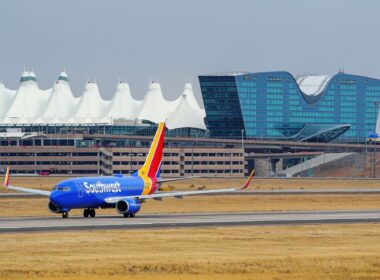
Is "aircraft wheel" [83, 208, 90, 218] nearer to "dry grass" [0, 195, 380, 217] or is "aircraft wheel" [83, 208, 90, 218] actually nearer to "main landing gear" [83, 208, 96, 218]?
"main landing gear" [83, 208, 96, 218]

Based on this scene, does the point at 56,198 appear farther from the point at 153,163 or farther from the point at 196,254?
the point at 196,254

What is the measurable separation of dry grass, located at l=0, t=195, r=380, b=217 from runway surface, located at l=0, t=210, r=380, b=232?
779 cm

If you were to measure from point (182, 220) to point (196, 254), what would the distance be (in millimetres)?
22513

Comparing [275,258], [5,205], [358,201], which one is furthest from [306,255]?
[358,201]

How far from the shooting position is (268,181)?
166875 mm

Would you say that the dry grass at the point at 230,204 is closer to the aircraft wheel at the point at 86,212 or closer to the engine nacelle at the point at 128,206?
the aircraft wheel at the point at 86,212

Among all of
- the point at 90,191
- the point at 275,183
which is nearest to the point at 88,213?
the point at 90,191

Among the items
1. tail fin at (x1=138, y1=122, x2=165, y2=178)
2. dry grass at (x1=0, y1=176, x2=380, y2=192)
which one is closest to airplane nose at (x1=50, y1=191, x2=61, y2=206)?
tail fin at (x1=138, y1=122, x2=165, y2=178)

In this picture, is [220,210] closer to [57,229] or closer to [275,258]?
[57,229]

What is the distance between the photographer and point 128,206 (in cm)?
7175

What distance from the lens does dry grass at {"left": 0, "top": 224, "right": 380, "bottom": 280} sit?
39375 mm

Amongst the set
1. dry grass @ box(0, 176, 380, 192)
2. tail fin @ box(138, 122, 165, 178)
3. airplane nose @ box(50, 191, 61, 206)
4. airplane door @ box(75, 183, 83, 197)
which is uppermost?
tail fin @ box(138, 122, 165, 178)

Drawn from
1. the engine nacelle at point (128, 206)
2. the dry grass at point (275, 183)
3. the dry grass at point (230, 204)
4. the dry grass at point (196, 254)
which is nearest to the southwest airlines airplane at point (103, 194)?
the engine nacelle at point (128, 206)

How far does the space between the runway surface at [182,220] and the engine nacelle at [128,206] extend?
614 mm
